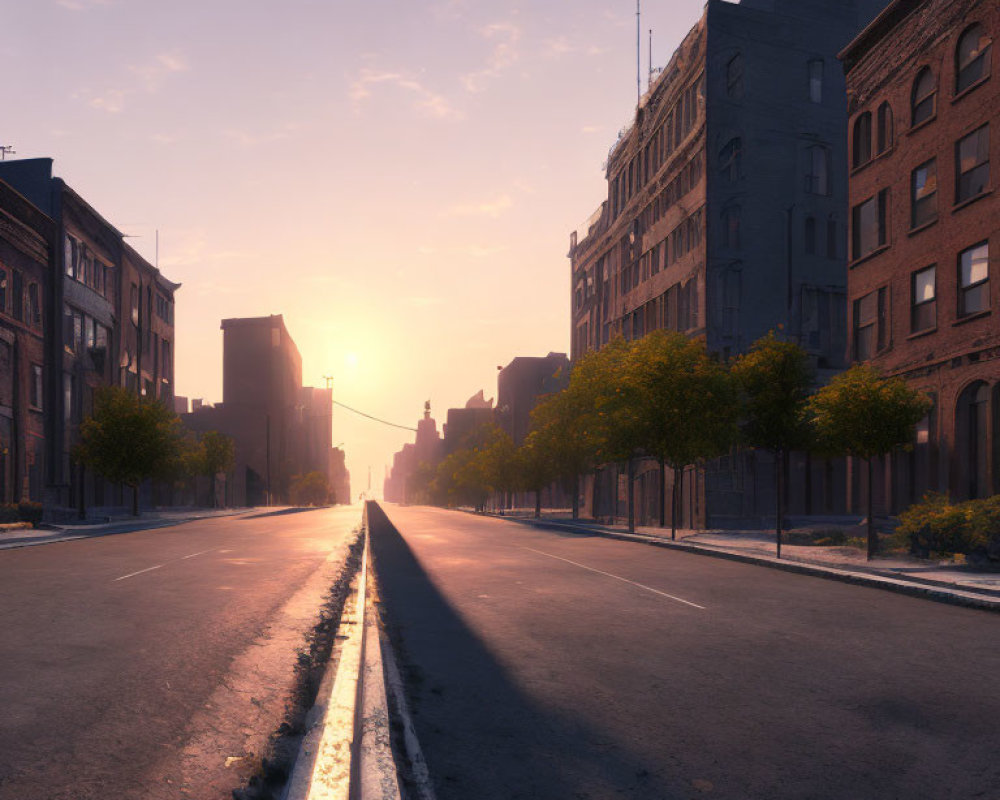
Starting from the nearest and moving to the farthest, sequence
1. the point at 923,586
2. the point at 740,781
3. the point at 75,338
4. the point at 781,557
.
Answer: the point at 740,781 < the point at 923,586 < the point at 781,557 < the point at 75,338

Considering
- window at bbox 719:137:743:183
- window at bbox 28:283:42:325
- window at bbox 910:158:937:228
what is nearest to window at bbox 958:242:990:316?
window at bbox 910:158:937:228

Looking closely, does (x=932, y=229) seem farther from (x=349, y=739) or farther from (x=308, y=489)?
(x=308, y=489)

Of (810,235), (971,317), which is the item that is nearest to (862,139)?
(971,317)

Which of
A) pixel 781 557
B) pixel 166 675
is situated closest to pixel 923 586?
pixel 781 557

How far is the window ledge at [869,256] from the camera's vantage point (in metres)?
27.8

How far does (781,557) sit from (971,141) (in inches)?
524

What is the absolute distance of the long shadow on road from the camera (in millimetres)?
4422

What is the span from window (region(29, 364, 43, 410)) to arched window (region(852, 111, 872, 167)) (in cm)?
3991

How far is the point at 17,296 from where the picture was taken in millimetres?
42969

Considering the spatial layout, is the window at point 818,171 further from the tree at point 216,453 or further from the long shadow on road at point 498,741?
the tree at point 216,453

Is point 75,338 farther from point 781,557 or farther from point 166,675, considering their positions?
point 166,675

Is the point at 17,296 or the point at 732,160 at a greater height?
the point at 732,160

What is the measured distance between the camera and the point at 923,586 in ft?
42.1

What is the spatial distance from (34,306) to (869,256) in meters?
40.0
